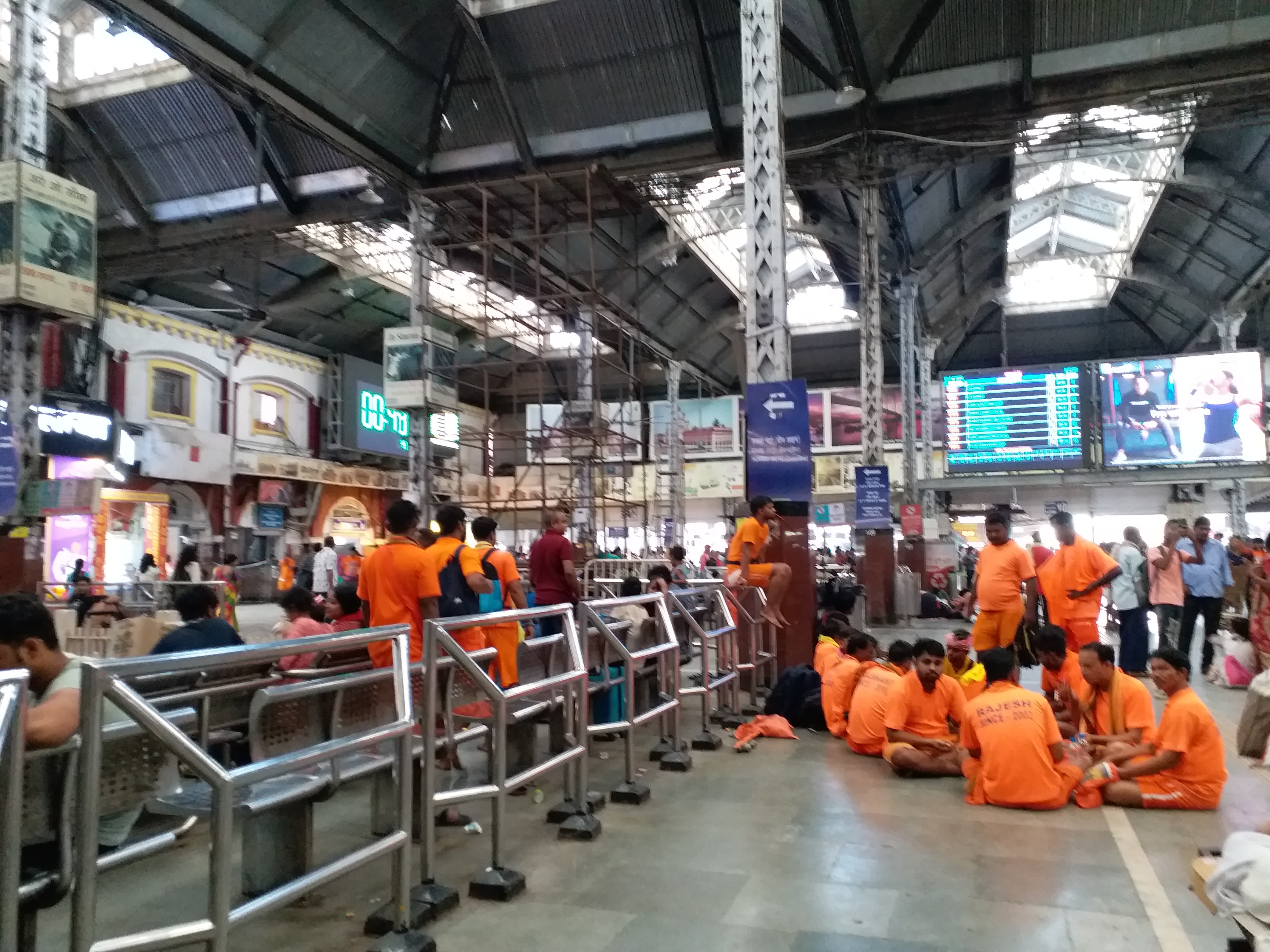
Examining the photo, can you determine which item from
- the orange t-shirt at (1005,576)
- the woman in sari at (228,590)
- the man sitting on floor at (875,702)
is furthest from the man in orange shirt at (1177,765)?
the woman in sari at (228,590)

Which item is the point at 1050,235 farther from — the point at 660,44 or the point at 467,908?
the point at 467,908

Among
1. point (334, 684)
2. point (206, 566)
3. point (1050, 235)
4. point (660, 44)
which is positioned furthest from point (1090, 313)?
point (334, 684)

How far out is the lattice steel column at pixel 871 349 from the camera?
15.4 meters

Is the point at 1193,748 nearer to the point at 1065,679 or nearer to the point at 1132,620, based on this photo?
the point at 1065,679

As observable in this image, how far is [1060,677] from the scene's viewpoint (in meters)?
6.10

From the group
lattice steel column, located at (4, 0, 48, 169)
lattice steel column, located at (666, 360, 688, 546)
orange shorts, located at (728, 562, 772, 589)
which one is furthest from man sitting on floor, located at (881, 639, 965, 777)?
lattice steel column, located at (666, 360, 688, 546)

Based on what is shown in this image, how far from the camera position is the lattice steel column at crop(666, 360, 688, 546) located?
2495cm

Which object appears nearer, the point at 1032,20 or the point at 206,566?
the point at 1032,20

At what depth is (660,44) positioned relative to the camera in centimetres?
1327

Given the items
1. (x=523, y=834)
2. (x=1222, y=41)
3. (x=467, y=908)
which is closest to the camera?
(x=467, y=908)

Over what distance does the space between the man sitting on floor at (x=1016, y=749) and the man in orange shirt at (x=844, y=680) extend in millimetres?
1787

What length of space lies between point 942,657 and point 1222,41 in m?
10.9

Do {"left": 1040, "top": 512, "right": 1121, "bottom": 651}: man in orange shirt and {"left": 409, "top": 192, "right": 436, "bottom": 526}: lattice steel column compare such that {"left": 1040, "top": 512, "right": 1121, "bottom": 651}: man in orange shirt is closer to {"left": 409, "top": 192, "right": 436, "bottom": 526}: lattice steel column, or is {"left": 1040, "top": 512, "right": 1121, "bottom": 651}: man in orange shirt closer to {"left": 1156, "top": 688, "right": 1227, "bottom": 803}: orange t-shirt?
{"left": 1156, "top": 688, "right": 1227, "bottom": 803}: orange t-shirt

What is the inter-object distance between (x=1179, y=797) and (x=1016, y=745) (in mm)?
963
